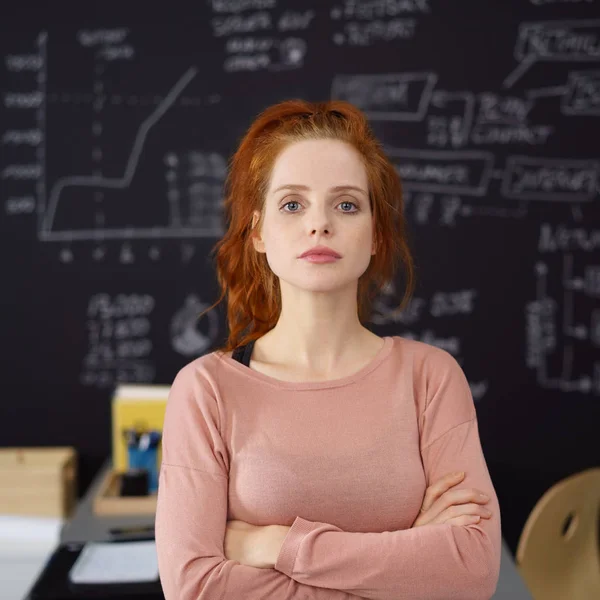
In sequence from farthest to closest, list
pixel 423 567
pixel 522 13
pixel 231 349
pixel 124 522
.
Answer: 1. pixel 522 13
2. pixel 124 522
3. pixel 231 349
4. pixel 423 567

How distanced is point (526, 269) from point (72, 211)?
143cm

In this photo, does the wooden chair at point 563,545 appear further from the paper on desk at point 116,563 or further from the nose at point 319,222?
the nose at point 319,222

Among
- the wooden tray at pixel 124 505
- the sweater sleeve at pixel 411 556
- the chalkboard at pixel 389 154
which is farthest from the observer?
the chalkboard at pixel 389 154

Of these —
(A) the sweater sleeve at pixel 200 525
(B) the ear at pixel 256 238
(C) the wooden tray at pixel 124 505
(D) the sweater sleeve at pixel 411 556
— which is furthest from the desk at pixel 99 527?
Result: (B) the ear at pixel 256 238

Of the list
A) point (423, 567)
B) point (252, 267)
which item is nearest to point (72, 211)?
point (252, 267)

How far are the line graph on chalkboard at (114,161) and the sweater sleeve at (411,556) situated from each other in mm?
1502

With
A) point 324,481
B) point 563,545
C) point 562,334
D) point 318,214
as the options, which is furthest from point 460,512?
point 562,334

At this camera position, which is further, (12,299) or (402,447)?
(12,299)

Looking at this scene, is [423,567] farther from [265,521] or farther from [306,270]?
[306,270]

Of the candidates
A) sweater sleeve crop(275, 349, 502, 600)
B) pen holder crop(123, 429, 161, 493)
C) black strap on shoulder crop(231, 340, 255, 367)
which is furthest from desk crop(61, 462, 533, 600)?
black strap on shoulder crop(231, 340, 255, 367)

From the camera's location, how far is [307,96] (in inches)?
95.3

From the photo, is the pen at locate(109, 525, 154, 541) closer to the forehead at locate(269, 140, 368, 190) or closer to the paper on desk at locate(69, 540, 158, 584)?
the paper on desk at locate(69, 540, 158, 584)

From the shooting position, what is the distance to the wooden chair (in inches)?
66.0

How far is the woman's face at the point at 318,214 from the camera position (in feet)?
3.73
